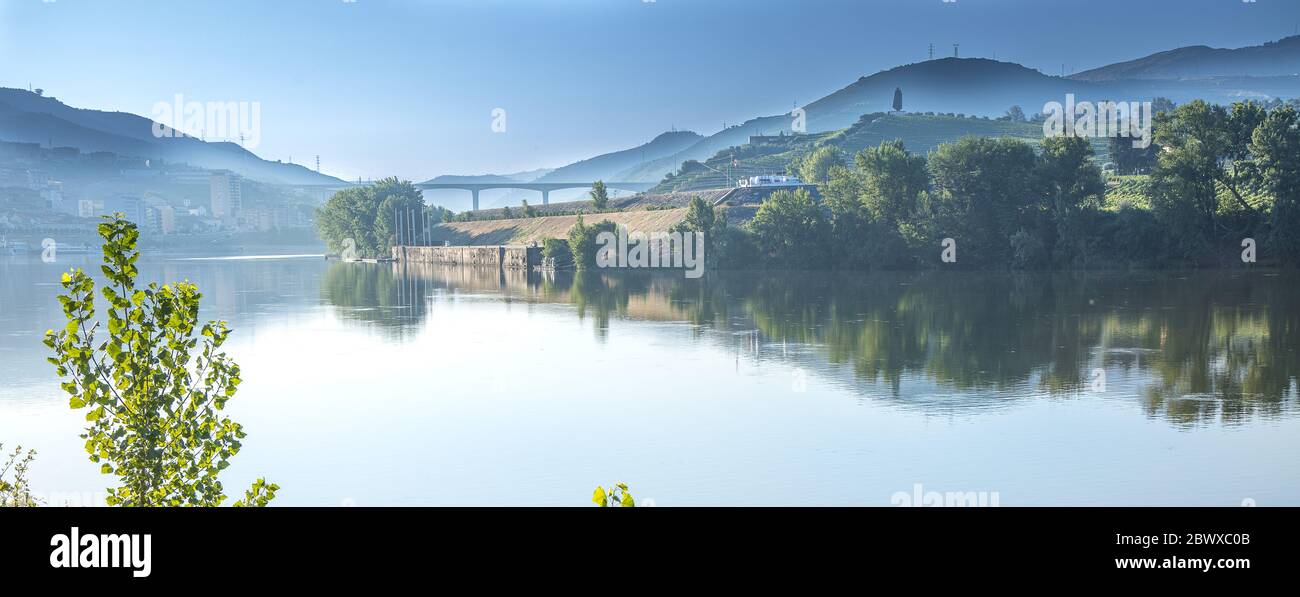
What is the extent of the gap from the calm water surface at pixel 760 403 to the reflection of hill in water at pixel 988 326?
6.1 inches

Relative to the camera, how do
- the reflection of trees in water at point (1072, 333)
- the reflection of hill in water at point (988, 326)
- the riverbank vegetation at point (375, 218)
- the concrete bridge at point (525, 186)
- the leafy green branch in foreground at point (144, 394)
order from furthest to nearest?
the concrete bridge at point (525, 186)
the riverbank vegetation at point (375, 218)
the reflection of trees in water at point (1072, 333)
the reflection of hill in water at point (988, 326)
the leafy green branch in foreground at point (144, 394)

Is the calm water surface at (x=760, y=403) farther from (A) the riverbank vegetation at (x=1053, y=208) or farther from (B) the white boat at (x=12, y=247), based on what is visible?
(B) the white boat at (x=12, y=247)

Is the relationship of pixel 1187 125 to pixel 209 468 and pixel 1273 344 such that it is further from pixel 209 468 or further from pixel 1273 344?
pixel 209 468

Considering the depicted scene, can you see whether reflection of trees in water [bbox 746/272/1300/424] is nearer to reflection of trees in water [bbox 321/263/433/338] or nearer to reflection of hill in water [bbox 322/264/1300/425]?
reflection of hill in water [bbox 322/264/1300/425]

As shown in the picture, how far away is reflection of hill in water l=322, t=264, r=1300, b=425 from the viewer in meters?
22.2

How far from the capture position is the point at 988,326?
3375 cm

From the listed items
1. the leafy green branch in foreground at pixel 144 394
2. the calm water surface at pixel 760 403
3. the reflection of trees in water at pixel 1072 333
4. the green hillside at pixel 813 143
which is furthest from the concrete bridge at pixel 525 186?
the leafy green branch in foreground at pixel 144 394

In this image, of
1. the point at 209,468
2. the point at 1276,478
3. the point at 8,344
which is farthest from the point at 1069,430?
the point at 8,344

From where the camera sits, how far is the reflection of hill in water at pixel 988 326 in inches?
875

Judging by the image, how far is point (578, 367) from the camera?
27.0 m

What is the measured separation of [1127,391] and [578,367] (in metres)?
12.6

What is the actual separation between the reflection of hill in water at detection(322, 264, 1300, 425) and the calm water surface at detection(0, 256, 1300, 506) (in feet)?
0.51

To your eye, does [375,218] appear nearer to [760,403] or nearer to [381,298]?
[381,298]

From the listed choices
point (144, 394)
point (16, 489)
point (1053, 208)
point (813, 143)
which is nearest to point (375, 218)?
point (1053, 208)
